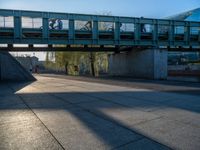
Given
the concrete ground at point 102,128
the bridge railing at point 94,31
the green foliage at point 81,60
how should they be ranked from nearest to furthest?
the concrete ground at point 102,128 < the bridge railing at point 94,31 < the green foliage at point 81,60

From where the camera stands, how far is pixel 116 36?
3097 centimetres

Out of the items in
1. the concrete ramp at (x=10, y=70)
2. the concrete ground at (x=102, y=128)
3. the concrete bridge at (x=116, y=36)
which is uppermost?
the concrete bridge at (x=116, y=36)

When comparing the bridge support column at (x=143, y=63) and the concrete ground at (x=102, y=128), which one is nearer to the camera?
the concrete ground at (x=102, y=128)

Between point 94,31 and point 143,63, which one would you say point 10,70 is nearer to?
point 94,31

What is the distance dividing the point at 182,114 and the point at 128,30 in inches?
1021

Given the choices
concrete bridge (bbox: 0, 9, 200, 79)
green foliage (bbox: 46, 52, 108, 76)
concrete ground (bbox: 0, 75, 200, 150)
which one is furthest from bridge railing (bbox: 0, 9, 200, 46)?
concrete ground (bbox: 0, 75, 200, 150)

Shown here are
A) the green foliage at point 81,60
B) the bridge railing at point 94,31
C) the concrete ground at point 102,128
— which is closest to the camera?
the concrete ground at point 102,128

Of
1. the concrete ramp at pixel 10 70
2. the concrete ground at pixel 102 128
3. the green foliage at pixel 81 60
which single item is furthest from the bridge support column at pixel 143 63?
the concrete ground at pixel 102 128

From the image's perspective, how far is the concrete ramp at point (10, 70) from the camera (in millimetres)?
26859

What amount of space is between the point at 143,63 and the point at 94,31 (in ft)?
25.0

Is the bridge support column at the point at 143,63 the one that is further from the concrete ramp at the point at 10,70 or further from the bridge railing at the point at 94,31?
the concrete ramp at the point at 10,70

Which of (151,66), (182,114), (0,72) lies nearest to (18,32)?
(0,72)

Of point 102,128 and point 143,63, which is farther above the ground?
point 143,63

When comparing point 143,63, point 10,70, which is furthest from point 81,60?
point 10,70
